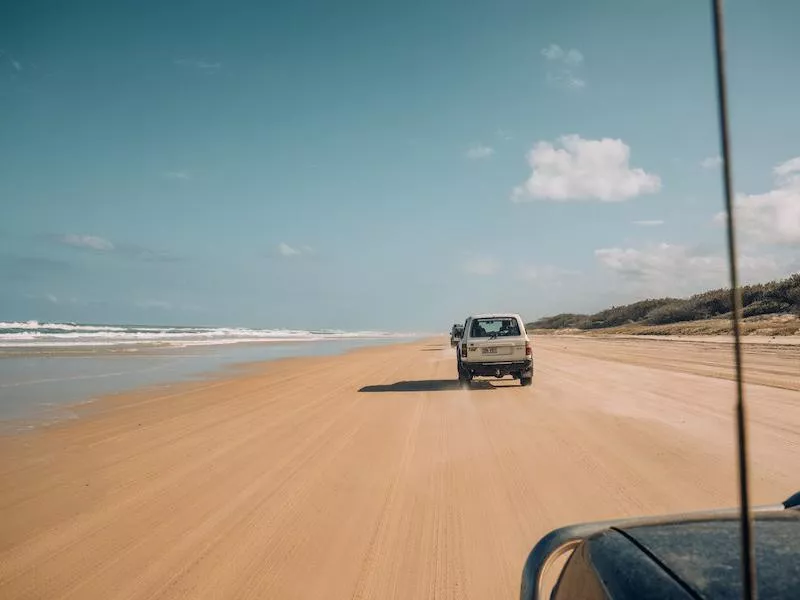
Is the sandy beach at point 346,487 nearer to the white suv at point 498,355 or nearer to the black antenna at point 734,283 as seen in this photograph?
the white suv at point 498,355

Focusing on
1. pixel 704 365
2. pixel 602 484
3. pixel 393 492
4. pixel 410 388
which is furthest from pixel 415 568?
pixel 704 365

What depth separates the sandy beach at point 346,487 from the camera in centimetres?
360

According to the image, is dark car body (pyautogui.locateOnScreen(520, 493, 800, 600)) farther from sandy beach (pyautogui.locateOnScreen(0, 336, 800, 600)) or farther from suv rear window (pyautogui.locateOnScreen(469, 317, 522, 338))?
suv rear window (pyautogui.locateOnScreen(469, 317, 522, 338))

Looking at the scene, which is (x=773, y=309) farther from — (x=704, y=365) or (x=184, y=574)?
(x=184, y=574)

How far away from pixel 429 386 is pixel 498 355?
2127mm

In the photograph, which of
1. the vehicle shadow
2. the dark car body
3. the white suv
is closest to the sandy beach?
the dark car body

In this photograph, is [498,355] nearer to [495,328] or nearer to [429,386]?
[495,328]

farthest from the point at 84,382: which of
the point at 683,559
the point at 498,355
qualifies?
the point at 683,559

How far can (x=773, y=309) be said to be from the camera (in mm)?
41344

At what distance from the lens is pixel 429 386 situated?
46.2 feet

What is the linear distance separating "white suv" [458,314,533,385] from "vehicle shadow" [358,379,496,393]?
19.3 inches

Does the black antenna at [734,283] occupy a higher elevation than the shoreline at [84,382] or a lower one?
higher

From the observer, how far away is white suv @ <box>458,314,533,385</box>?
13219 millimetres

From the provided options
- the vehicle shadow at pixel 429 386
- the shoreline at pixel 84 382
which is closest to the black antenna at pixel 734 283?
the shoreline at pixel 84 382
